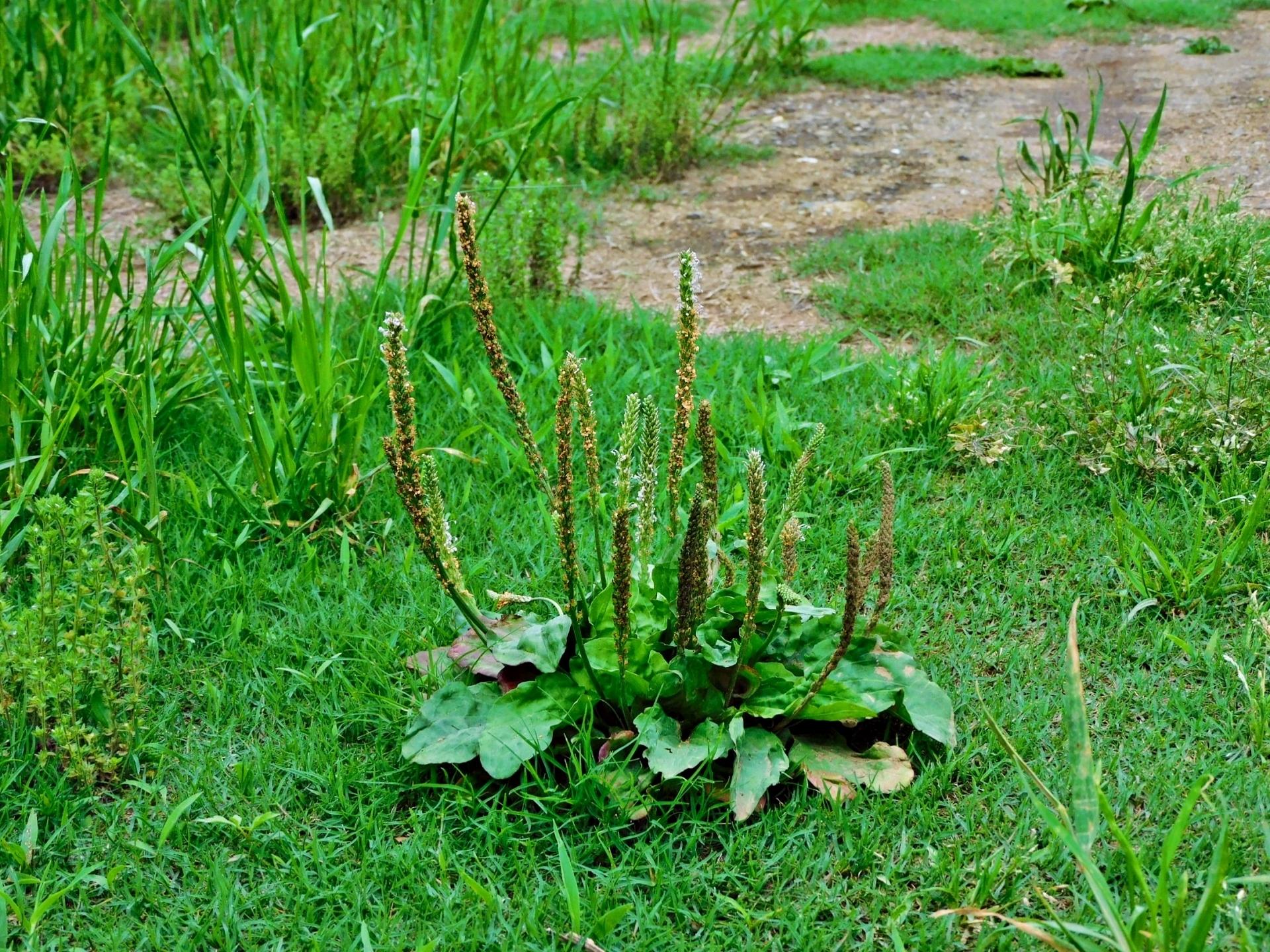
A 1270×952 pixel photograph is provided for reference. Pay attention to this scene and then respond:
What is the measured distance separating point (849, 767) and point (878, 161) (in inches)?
170

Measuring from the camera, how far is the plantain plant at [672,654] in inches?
84.2

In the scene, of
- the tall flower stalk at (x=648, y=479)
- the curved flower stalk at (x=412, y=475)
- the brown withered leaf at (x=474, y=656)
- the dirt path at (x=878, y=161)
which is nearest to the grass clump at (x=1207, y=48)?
the dirt path at (x=878, y=161)

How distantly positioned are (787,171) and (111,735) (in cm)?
445

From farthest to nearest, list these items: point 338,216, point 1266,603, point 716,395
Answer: point 338,216
point 716,395
point 1266,603

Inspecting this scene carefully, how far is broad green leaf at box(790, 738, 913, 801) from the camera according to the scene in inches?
89.8

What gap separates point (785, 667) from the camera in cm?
245

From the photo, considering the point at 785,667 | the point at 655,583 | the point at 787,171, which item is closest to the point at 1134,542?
the point at 785,667

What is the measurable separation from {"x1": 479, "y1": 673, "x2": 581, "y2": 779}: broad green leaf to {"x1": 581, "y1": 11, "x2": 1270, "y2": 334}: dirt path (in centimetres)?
221

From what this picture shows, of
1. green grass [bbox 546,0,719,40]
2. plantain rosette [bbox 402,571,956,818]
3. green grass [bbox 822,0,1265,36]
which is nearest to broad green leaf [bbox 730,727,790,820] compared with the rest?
plantain rosette [bbox 402,571,956,818]

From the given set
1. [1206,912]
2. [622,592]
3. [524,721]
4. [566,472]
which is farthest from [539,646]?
[1206,912]

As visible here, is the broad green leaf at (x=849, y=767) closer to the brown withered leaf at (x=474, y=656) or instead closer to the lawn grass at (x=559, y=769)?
the lawn grass at (x=559, y=769)

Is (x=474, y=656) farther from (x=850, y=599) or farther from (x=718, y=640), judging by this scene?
(x=850, y=599)

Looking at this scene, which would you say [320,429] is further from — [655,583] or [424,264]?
[424,264]

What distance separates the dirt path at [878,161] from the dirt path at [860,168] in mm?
10
